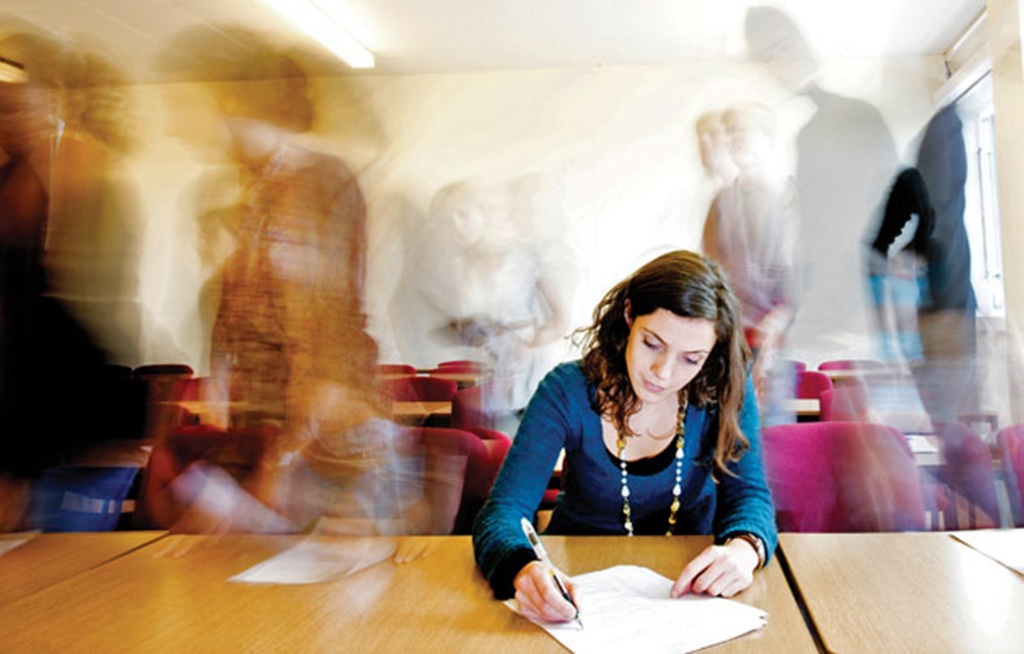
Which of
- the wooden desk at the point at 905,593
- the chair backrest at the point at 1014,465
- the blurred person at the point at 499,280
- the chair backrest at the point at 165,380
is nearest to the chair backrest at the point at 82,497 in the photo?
the chair backrest at the point at 165,380

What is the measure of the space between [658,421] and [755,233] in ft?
1.62

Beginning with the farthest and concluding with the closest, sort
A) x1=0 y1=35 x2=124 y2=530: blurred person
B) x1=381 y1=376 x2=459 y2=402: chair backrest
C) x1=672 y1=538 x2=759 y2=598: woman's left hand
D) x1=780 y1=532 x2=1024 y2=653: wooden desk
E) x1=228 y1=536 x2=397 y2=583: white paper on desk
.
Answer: x1=381 y1=376 x2=459 y2=402: chair backrest → x1=0 y1=35 x2=124 y2=530: blurred person → x1=228 y1=536 x2=397 y2=583: white paper on desk → x1=672 y1=538 x2=759 y2=598: woman's left hand → x1=780 y1=532 x2=1024 y2=653: wooden desk

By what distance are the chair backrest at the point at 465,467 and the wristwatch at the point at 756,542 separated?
1.88ft

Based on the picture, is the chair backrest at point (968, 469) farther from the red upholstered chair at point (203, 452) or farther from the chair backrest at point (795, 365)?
the red upholstered chair at point (203, 452)

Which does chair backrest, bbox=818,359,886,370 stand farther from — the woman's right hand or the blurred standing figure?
the woman's right hand

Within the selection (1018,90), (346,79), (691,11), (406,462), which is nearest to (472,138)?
(346,79)

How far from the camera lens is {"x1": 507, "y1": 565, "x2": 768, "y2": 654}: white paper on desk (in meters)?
0.55

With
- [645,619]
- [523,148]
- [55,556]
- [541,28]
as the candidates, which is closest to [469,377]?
[523,148]

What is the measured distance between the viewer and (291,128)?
45.6 inches

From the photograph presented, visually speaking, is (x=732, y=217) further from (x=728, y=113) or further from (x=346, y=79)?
(x=346, y=79)

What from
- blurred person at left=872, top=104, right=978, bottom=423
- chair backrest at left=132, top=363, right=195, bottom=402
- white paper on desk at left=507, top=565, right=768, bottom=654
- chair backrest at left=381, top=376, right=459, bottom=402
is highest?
blurred person at left=872, top=104, right=978, bottom=423

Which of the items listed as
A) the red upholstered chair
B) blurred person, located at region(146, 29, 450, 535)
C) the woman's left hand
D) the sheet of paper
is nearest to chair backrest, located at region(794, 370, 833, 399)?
the sheet of paper

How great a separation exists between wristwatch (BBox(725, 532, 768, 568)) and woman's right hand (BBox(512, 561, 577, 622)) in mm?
238

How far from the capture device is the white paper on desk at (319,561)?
780mm
